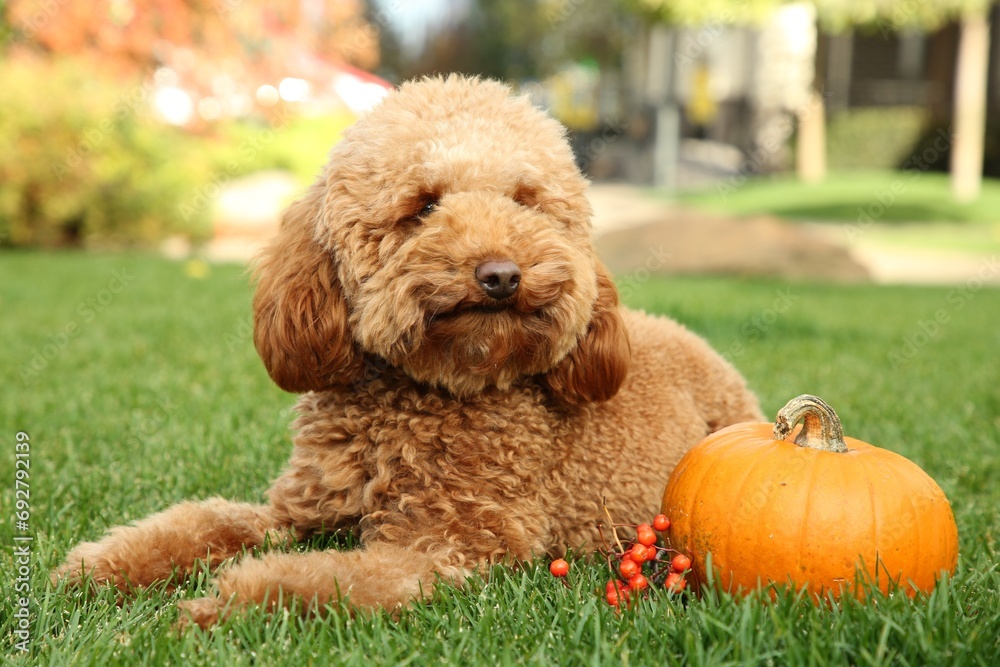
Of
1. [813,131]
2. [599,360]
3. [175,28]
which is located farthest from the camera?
[813,131]

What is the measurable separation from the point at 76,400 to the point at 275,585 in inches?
110

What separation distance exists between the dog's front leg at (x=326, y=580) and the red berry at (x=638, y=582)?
44 centimetres

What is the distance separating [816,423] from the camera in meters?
2.57

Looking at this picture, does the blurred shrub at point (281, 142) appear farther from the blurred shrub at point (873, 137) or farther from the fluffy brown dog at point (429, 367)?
the blurred shrub at point (873, 137)

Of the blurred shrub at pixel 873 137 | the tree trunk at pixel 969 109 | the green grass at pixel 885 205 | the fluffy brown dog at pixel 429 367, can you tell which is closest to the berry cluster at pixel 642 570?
the fluffy brown dog at pixel 429 367

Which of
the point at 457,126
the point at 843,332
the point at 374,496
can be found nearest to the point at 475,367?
the point at 374,496

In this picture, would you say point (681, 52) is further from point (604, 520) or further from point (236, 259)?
point (604, 520)

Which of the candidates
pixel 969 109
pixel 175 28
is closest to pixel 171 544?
pixel 175 28

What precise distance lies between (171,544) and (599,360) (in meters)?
1.28

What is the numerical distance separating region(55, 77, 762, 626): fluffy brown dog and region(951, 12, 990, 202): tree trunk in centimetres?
1774

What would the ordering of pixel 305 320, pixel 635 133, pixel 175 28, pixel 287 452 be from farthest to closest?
1. pixel 635 133
2. pixel 175 28
3. pixel 287 452
4. pixel 305 320

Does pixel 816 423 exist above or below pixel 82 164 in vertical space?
below

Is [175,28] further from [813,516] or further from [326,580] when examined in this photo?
[813,516]

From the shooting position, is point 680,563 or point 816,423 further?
point 816,423
